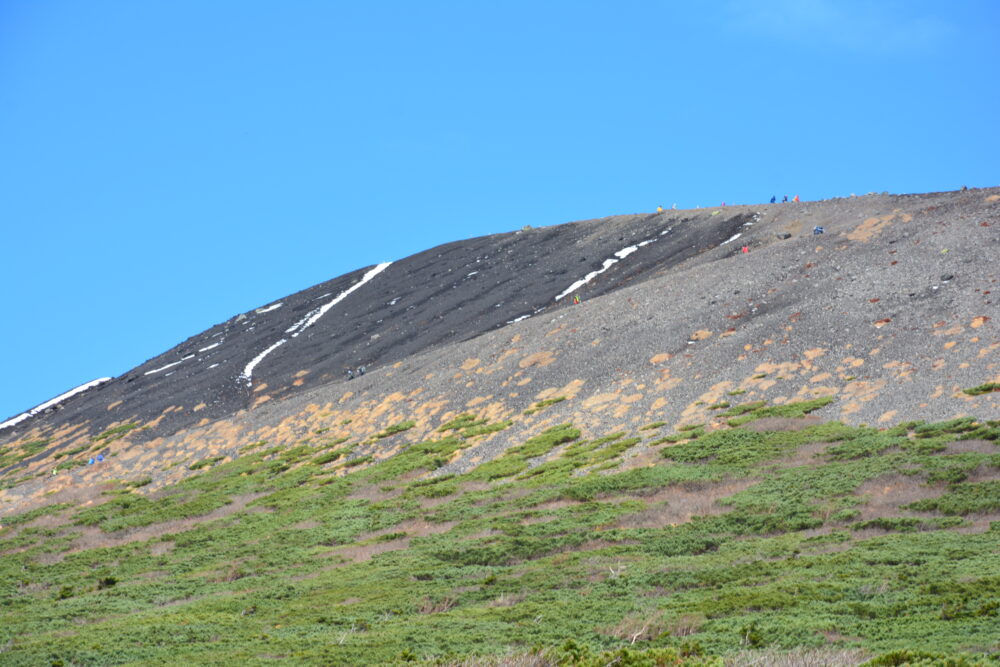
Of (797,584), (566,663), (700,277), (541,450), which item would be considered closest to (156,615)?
(566,663)

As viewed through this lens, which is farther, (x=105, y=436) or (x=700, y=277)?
(x=105, y=436)

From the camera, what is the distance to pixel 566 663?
20406mm

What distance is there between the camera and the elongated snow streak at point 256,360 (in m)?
94.0

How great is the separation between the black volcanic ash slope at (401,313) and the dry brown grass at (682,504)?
145ft

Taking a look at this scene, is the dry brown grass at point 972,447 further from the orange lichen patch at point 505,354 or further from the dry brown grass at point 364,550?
the orange lichen patch at point 505,354

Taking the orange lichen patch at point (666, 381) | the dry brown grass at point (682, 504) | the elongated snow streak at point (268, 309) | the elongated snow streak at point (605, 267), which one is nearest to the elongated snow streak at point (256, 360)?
the elongated snow streak at point (268, 309)

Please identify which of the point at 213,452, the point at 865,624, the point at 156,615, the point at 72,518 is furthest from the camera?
the point at 213,452

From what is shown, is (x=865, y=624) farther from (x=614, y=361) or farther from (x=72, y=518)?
(x=72, y=518)

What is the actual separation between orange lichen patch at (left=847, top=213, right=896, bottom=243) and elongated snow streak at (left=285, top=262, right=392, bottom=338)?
60.6 metres

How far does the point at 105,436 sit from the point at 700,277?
52.8m

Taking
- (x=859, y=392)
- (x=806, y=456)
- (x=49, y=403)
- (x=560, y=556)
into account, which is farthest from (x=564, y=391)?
(x=49, y=403)

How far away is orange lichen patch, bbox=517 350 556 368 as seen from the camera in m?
67.3

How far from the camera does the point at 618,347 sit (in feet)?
213

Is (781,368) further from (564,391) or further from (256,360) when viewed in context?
(256,360)
